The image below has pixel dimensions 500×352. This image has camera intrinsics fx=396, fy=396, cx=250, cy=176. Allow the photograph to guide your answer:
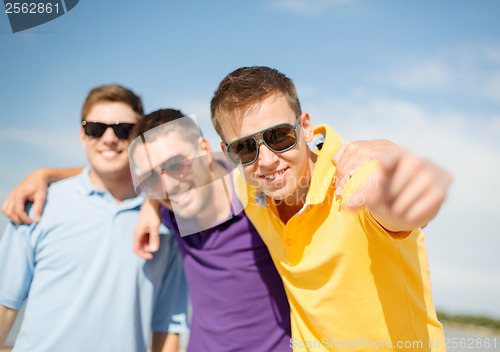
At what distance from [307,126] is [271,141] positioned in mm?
325

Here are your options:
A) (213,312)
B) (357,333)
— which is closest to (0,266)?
(213,312)

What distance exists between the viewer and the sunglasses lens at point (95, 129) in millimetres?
2950

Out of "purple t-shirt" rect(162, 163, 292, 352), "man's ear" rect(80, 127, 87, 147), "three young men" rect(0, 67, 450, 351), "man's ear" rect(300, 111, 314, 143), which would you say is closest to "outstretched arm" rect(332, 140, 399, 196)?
"three young men" rect(0, 67, 450, 351)

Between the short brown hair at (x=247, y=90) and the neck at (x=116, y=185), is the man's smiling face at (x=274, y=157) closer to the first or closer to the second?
the short brown hair at (x=247, y=90)

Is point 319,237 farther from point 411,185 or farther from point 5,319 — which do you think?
point 5,319

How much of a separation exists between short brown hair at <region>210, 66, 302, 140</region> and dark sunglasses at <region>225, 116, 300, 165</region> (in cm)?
17

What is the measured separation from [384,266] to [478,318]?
14.4 metres


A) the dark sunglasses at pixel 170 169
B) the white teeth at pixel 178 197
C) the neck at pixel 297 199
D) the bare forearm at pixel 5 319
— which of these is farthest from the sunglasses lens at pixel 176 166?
the bare forearm at pixel 5 319

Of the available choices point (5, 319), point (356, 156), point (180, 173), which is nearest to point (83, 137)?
point (180, 173)

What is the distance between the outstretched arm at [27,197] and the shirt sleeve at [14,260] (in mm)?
83

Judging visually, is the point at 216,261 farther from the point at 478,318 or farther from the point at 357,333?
the point at 478,318

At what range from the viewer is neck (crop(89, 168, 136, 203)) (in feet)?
9.71

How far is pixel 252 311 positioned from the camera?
2.46 metres

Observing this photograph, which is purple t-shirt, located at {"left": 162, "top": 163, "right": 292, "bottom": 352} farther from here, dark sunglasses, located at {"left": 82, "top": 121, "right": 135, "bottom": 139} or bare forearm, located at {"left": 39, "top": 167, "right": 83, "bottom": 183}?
bare forearm, located at {"left": 39, "top": 167, "right": 83, "bottom": 183}
